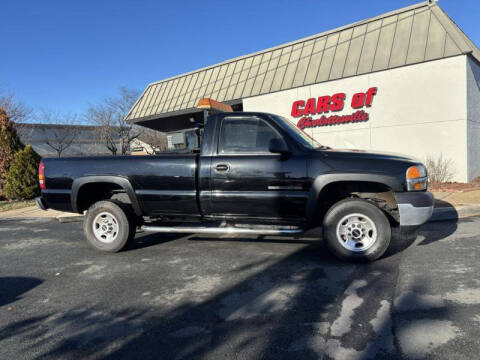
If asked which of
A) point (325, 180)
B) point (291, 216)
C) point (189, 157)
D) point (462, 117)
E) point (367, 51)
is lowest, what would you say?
point (291, 216)

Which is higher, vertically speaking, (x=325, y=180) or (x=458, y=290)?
(x=325, y=180)

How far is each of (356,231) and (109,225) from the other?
11.8ft

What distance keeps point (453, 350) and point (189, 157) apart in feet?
11.8

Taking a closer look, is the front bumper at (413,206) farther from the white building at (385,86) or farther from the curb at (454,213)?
the white building at (385,86)

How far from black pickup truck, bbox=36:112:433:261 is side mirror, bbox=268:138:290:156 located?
0.01m

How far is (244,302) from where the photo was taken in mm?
3143

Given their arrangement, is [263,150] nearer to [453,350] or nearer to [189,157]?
[189,157]

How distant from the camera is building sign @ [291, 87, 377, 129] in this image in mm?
11508

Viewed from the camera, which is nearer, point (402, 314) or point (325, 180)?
point (402, 314)

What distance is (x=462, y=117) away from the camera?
972cm

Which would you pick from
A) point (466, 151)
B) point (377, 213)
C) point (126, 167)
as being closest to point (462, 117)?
point (466, 151)

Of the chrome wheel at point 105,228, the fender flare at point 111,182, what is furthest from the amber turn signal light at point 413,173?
the chrome wheel at point 105,228

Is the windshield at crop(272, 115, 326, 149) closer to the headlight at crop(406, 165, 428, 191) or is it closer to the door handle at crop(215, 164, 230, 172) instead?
the door handle at crop(215, 164, 230, 172)

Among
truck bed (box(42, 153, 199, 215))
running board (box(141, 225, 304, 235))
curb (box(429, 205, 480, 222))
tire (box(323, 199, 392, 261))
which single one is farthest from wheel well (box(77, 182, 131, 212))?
curb (box(429, 205, 480, 222))
